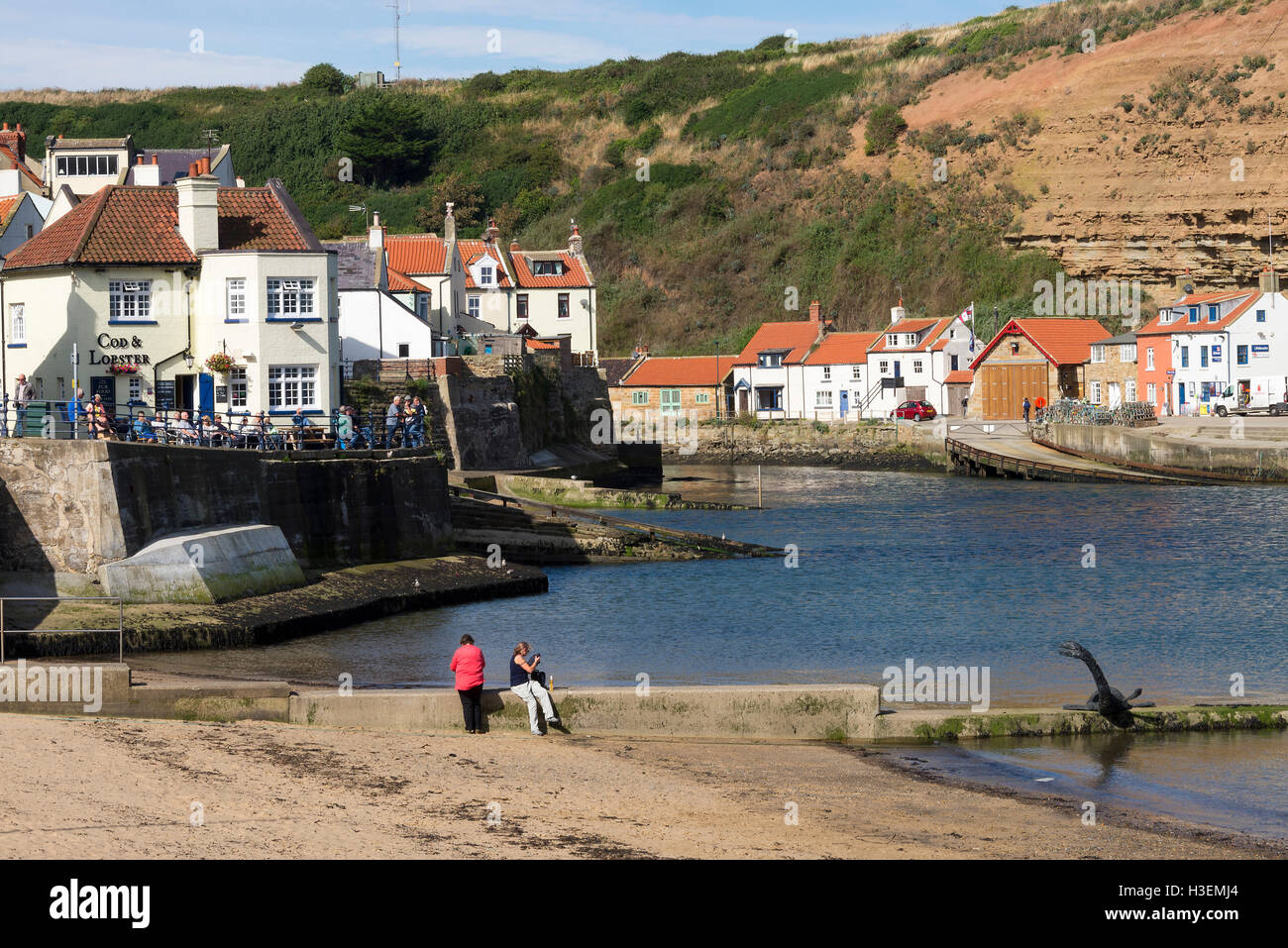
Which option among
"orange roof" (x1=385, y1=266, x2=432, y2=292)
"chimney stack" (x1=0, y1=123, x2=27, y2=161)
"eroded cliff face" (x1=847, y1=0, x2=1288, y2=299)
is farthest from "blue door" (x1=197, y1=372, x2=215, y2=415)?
"eroded cliff face" (x1=847, y1=0, x2=1288, y2=299)

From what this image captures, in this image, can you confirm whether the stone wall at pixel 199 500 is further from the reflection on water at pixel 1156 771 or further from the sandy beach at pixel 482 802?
the reflection on water at pixel 1156 771

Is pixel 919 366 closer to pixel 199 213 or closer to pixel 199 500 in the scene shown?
pixel 199 213

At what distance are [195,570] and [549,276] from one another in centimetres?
6136

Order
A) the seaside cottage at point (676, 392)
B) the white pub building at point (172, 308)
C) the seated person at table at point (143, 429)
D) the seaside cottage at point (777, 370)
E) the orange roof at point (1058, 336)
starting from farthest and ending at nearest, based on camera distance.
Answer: the seaside cottage at point (676, 392) → the seaside cottage at point (777, 370) → the orange roof at point (1058, 336) → the white pub building at point (172, 308) → the seated person at table at point (143, 429)

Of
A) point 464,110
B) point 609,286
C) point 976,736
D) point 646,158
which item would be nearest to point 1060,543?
point 976,736

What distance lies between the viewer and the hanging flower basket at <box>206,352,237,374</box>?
39719 mm

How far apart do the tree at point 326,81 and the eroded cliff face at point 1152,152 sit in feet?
226

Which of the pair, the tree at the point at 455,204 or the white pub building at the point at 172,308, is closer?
the white pub building at the point at 172,308

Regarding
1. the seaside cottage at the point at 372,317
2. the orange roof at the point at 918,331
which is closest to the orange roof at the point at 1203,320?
the orange roof at the point at 918,331

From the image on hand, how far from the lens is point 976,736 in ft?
66.3

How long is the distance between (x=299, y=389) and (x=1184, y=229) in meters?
73.1

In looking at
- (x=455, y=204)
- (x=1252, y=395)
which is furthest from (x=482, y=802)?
(x=455, y=204)

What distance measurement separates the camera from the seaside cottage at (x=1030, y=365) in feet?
Result: 285

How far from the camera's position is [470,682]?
19.1m
